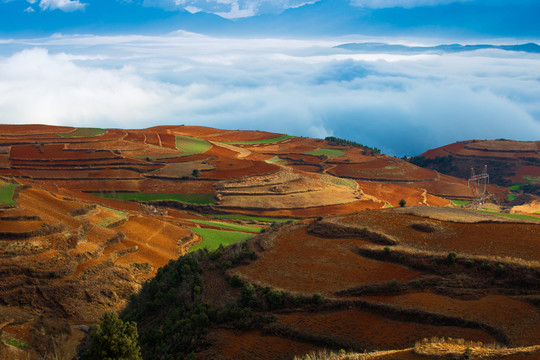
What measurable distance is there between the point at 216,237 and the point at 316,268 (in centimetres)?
2376

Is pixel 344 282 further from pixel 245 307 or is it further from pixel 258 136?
→ pixel 258 136

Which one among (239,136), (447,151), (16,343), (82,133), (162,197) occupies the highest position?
(239,136)

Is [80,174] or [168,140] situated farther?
[168,140]

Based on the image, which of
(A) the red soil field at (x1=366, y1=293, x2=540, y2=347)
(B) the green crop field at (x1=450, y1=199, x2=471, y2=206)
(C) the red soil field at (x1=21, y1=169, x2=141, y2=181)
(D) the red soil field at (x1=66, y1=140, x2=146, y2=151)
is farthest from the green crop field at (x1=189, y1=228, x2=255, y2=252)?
(B) the green crop field at (x1=450, y1=199, x2=471, y2=206)

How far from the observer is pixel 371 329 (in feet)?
67.9

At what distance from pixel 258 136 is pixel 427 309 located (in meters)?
127

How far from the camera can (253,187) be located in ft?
245

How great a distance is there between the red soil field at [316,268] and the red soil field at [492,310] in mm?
2098

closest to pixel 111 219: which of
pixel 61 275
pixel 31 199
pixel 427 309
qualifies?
pixel 31 199

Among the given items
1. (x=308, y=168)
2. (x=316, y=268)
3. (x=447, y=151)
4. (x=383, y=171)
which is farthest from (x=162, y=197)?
(x=447, y=151)

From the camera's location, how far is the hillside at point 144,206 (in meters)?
28.5

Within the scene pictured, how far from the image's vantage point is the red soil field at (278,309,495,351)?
63.7 ft

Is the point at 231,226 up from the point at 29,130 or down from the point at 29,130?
down

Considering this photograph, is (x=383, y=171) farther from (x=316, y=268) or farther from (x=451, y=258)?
(x=451, y=258)
